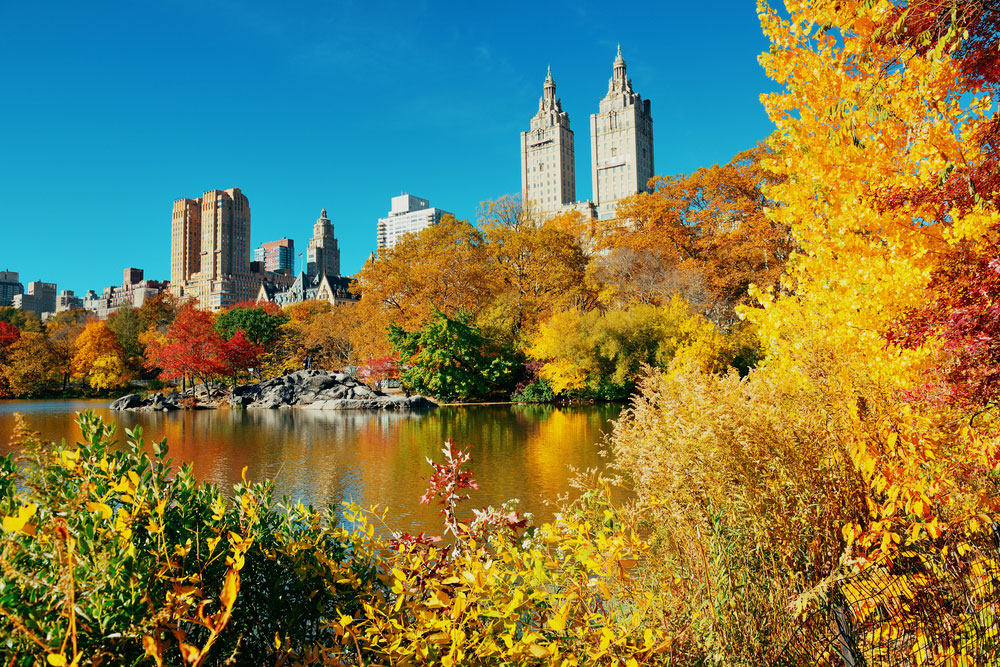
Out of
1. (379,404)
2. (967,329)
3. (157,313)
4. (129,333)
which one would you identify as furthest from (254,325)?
(967,329)

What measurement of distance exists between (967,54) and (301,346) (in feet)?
130

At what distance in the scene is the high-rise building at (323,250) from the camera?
151 metres

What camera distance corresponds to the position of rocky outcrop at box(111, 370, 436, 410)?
25822 millimetres

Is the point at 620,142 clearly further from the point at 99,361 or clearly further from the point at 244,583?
the point at 244,583

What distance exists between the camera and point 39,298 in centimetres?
15250

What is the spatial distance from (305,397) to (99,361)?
19.3 metres

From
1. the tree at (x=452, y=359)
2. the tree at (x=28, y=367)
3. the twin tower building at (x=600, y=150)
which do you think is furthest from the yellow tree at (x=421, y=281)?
the twin tower building at (x=600, y=150)

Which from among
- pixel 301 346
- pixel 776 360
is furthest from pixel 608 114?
pixel 776 360

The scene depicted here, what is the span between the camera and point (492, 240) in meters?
32.4

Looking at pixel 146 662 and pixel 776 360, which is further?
pixel 776 360

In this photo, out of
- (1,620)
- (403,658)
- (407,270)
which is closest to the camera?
(1,620)

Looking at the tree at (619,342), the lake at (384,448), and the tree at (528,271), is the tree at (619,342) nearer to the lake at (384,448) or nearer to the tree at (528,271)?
the lake at (384,448)

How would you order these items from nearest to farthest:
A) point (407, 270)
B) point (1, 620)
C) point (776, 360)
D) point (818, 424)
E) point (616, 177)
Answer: point (1, 620) < point (818, 424) < point (776, 360) < point (407, 270) < point (616, 177)

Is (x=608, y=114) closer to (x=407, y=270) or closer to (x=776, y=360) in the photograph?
(x=407, y=270)
